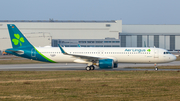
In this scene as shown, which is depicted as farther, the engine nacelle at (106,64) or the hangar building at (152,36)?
the hangar building at (152,36)

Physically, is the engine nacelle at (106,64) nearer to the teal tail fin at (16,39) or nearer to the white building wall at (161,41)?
the teal tail fin at (16,39)

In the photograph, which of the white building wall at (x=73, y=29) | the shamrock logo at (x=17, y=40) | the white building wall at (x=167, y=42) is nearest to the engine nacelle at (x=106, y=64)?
the shamrock logo at (x=17, y=40)

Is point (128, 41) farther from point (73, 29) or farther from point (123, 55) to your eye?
point (123, 55)

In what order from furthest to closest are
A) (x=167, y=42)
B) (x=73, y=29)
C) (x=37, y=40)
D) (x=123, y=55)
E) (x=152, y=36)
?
(x=167, y=42)
(x=152, y=36)
(x=73, y=29)
(x=37, y=40)
(x=123, y=55)

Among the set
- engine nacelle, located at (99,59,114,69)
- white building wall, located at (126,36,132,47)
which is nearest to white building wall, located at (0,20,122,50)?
white building wall, located at (126,36,132,47)

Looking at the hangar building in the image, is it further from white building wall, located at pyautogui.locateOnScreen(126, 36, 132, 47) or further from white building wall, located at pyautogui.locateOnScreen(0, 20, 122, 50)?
white building wall, located at pyautogui.locateOnScreen(0, 20, 122, 50)

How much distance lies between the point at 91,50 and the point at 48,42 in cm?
6034

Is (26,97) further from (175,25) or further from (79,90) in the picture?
(175,25)

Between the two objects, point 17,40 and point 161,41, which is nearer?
point 17,40

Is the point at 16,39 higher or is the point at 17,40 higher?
the point at 16,39

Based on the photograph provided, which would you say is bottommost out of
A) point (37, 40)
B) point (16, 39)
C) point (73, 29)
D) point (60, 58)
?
point (60, 58)

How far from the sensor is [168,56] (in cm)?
3338

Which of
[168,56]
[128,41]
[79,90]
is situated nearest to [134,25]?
[128,41]

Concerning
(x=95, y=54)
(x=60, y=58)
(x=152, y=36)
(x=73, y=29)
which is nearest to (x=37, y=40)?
(x=73, y=29)
